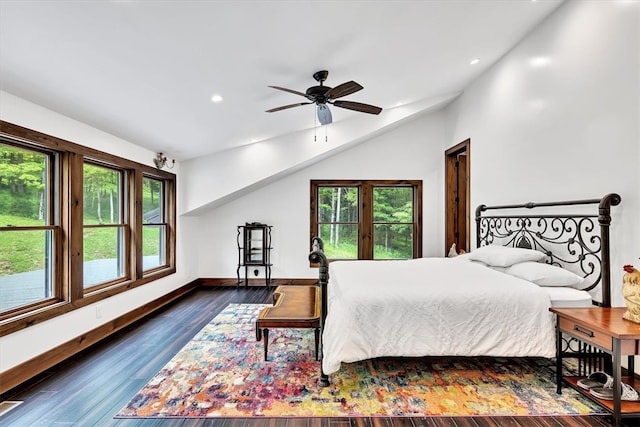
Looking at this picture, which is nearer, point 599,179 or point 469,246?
point 599,179

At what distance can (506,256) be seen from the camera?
10.6ft

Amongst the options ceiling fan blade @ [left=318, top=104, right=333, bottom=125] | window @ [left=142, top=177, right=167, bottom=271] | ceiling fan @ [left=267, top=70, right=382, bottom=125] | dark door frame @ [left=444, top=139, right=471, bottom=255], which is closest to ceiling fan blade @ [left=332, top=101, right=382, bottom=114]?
ceiling fan @ [left=267, top=70, right=382, bottom=125]

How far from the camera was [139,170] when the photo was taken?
4426 mm

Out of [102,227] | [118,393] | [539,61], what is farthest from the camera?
[102,227]

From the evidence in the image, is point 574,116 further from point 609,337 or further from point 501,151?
point 609,337

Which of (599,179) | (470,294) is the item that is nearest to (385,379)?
(470,294)

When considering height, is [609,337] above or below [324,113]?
below

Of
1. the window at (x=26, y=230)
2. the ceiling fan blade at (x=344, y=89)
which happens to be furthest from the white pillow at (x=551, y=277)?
the window at (x=26, y=230)

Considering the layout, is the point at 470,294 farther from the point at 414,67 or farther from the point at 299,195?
the point at 299,195

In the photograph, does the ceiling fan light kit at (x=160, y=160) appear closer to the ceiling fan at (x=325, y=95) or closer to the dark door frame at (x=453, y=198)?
the ceiling fan at (x=325, y=95)

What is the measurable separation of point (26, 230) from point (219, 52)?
226 cm

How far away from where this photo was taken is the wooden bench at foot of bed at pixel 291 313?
9.34 feet

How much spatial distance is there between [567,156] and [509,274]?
125 cm

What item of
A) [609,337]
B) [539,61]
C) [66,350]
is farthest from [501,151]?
[66,350]
